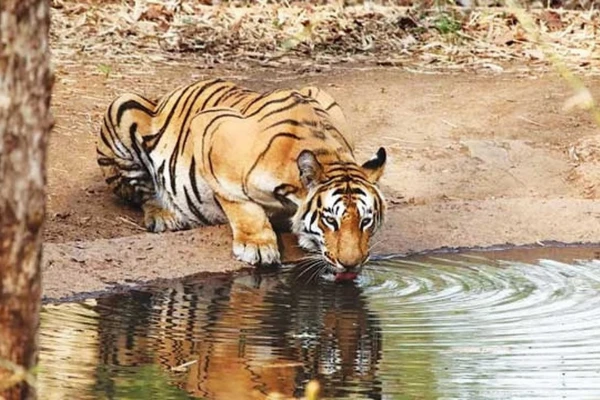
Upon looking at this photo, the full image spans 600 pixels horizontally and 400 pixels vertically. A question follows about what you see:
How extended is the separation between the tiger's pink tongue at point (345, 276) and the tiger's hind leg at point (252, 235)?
1.93 feet

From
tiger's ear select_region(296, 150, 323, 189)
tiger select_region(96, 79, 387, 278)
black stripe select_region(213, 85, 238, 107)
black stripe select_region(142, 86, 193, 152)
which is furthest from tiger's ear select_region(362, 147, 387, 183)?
black stripe select_region(142, 86, 193, 152)

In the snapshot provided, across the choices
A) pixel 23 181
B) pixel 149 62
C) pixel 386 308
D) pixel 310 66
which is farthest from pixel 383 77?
pixel 23 181

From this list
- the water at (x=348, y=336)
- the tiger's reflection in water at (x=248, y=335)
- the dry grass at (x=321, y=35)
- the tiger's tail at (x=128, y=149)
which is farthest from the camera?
the dry grass at (x=321, y=35)

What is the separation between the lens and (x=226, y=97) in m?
8.59

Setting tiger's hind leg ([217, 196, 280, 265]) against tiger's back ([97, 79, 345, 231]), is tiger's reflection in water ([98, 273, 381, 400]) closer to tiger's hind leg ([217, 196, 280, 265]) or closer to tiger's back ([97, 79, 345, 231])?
tiger's hind leg ([217, 196, 280, 265])

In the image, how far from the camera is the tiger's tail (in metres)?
8.95

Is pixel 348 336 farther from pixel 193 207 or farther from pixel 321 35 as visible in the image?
pixel 321 35

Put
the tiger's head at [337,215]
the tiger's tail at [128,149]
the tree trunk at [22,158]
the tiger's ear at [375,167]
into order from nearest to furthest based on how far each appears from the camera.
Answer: the tree trunk at [22,158], the tiger's head at [337,215], the tiger's ear at [375,167], the tiger's tail at [128,149]

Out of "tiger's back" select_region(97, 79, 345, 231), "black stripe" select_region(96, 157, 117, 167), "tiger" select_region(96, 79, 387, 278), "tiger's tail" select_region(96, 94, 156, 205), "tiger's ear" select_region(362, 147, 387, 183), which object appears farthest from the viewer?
"black stripe" select_region(96, 157, 117, 167)

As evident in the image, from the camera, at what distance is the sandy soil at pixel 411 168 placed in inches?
299

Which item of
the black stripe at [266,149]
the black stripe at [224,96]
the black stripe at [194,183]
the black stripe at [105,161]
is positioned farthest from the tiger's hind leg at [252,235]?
the black stripe at [105,161]

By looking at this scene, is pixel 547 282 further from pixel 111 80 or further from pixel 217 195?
pixel 111 80

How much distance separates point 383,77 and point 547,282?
4749 millimetres

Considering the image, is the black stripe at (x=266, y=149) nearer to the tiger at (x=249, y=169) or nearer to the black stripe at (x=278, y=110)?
the tiger at (x=249, y=169)
